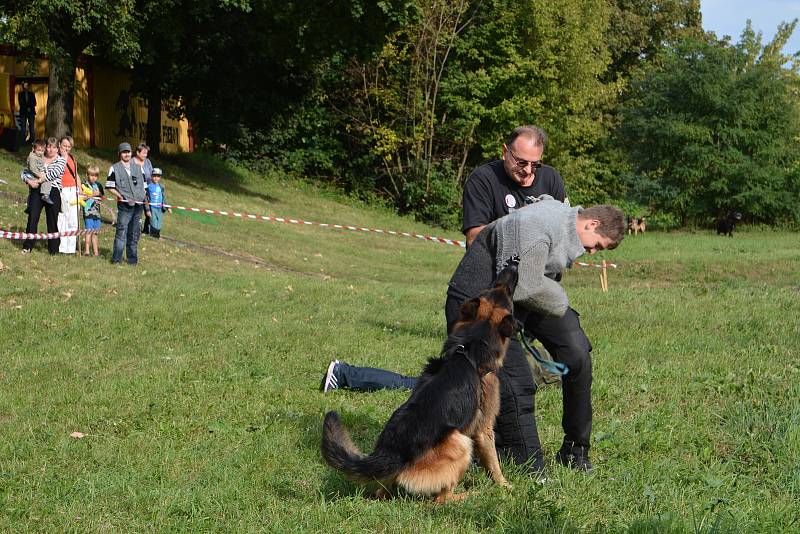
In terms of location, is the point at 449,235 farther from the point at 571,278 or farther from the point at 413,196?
the point at 571,278

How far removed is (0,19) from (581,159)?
29.5m

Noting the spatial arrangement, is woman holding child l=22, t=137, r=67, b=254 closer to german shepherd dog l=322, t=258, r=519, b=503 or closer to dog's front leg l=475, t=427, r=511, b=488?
german shepherd dog l=322, t=258, r=519, b=503

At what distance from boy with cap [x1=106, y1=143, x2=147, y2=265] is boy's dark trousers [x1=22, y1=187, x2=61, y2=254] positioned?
0.89m

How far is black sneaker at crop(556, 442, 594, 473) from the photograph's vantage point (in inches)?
191

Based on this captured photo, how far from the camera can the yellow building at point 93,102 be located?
27078 millimetres

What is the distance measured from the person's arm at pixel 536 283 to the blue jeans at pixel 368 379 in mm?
2485

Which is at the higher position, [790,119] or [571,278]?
[790,119]

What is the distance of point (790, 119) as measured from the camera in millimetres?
37281

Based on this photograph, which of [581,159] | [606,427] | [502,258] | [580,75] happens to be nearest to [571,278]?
[606,427]

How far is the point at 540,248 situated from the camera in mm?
4348

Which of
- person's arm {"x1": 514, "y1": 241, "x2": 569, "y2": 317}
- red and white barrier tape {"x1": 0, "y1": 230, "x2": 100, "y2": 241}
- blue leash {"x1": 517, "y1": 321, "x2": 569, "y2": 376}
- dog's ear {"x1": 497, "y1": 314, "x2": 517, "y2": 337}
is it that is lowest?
red and white barrier tape {"x1": 0, "y1": 230, "x2": 100, "y2": 241}

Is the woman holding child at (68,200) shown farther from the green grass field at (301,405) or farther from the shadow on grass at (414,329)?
the shadow on grass at (414,329)

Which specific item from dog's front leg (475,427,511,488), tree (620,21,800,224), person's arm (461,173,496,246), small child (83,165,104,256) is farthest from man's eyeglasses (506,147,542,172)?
tree (620,21,800,224)

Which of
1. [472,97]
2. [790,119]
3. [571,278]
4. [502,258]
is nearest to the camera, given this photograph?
[502,258]
